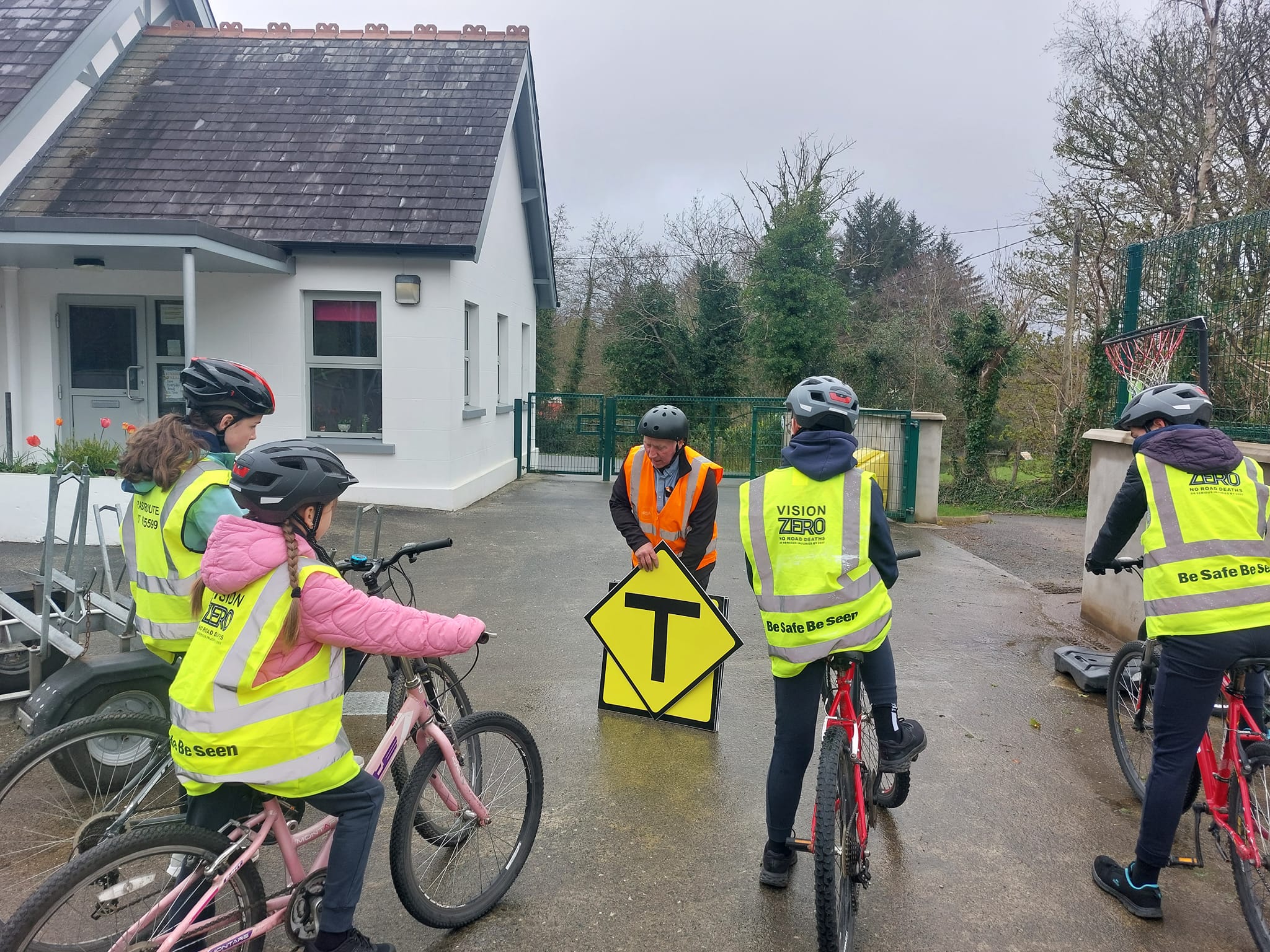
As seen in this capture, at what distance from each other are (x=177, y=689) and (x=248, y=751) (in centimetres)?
26

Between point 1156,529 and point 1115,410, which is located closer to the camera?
point 1156,529

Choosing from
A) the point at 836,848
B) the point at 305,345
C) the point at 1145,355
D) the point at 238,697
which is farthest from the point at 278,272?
the point at 836,848

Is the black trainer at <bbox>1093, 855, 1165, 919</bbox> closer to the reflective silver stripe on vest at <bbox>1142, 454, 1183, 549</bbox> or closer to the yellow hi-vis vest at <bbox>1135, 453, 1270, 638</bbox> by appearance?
the yellow hi-vis vest at <bbox>1135, 453, 1270, 638</bbox>

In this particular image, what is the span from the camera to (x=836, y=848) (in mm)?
2918

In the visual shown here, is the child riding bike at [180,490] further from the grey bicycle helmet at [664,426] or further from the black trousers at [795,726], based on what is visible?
the black trousers at [795,726]

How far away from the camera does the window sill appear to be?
1178 centimetres

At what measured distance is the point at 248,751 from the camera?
2.42 m

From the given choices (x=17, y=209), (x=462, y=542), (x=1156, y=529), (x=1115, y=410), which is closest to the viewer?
(x=1156, y=529)

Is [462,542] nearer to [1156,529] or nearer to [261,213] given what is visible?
[261,213]

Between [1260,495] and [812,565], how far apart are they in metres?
1.67

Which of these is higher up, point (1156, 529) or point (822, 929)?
point (1156, 529)

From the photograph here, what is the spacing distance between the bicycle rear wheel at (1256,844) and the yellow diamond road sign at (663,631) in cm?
221

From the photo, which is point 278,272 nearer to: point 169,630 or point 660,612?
point 660,612

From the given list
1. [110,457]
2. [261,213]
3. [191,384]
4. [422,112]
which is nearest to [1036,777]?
[191,384]
